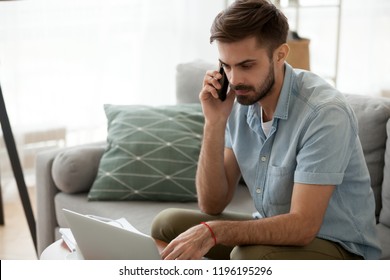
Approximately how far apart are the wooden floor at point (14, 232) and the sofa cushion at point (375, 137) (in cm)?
146

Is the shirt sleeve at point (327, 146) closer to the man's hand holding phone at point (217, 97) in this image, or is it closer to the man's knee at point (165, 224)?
the man's hand holding phone at point (217, 97)

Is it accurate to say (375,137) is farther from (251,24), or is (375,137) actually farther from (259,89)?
(251,24)

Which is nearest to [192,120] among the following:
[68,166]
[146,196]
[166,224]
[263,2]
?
[146,196]

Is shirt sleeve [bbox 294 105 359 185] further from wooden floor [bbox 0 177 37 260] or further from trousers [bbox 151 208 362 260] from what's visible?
wooden floor [bbox 0 177 37 260]

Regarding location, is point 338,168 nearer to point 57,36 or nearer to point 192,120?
point 192,120

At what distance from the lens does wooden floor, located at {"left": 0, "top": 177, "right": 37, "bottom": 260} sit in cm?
262

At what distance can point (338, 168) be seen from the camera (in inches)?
57.1

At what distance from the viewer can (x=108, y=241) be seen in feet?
4.59

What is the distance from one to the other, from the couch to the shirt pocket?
41 centimetres

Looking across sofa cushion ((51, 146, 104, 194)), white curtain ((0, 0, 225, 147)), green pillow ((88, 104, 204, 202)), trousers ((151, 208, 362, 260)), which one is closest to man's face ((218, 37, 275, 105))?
trousers ((151, 208, 362, 260))

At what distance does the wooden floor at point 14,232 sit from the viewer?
103 inches

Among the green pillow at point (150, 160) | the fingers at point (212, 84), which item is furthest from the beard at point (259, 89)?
the green pillow at point (150, 160)
